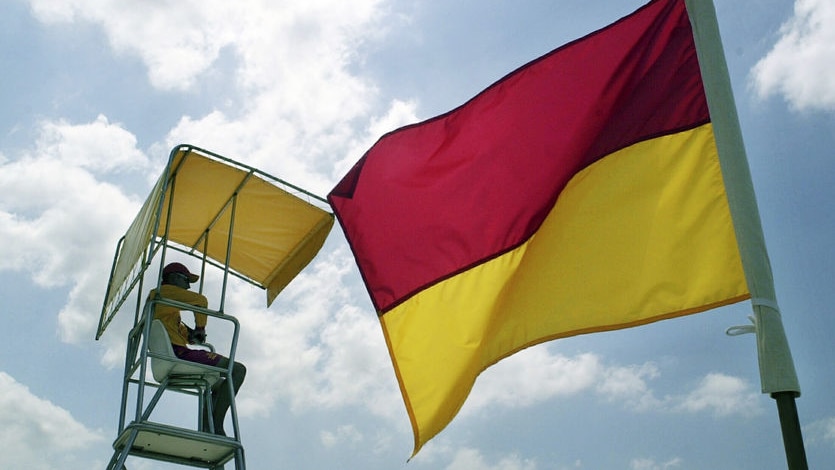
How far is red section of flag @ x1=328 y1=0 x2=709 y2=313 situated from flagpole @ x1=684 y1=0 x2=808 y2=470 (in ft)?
2.22

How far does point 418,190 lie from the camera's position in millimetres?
7516

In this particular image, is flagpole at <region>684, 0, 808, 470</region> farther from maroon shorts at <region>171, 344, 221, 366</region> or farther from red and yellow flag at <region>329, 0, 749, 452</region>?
maroon shorts at <region>171, 344, 221, 366</region>

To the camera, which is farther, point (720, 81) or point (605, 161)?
point (605, 161)

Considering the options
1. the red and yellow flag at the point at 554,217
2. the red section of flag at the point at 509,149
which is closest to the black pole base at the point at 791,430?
the red and yellow flag at the point at 554,217

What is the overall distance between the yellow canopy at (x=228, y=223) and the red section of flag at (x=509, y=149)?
2716 millimetres

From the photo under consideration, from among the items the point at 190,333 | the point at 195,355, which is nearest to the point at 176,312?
the point at 190,333

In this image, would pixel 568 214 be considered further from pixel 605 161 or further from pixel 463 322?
pixel 463 322

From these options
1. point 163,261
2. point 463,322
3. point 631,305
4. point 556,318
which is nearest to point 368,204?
point 463,322

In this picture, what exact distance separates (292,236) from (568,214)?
5495 millimetres

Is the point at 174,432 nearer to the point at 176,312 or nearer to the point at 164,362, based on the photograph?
the point at 164,362

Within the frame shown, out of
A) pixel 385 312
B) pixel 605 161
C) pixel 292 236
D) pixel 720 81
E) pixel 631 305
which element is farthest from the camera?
pixel 292 236

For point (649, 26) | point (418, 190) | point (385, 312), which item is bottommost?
point (385, 312)

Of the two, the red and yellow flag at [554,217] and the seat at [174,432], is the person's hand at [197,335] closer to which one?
the seat at [174,432]

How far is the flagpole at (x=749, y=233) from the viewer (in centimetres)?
449
